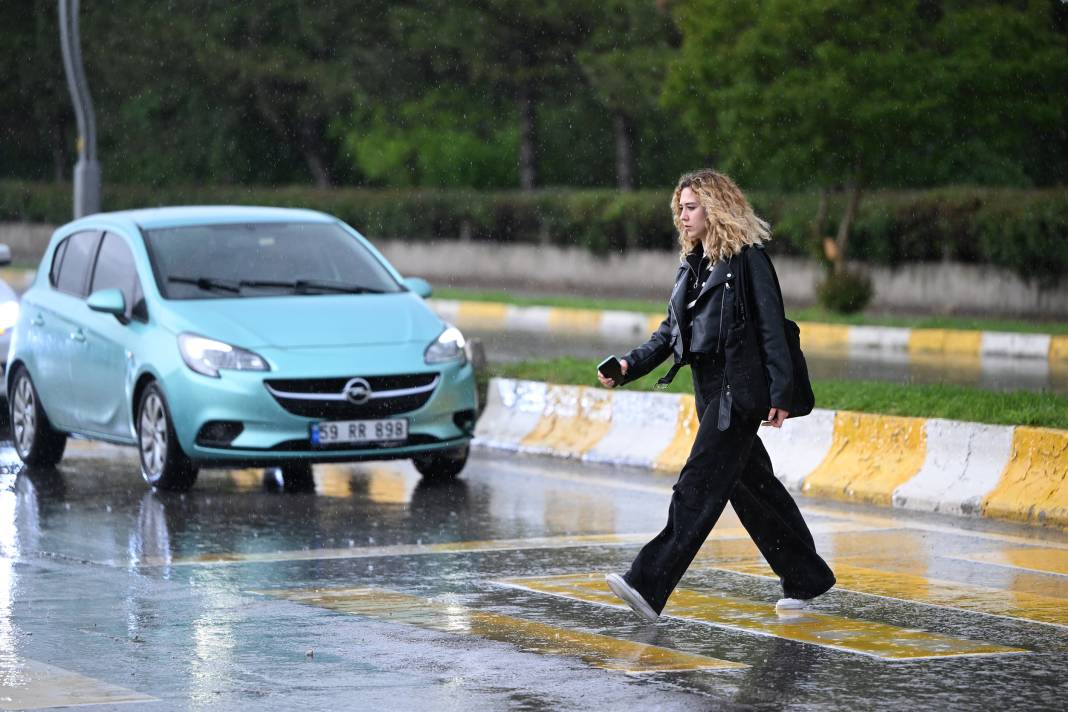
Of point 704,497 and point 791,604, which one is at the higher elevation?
point 704,497

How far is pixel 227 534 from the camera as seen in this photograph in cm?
1025

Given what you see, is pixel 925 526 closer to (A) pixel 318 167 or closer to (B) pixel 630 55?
(B) pixel 630 55

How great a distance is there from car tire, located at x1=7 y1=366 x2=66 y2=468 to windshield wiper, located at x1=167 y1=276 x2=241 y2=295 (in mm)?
1470

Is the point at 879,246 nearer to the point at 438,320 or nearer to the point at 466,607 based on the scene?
the point at 438,320

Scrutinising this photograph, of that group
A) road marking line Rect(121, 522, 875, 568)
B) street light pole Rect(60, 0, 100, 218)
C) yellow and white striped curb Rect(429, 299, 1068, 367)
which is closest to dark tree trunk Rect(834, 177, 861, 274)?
yellow and white striped curb Rect(429, 299, 1068, 367)

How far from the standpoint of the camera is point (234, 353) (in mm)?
11492

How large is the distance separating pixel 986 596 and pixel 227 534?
12.4 feet

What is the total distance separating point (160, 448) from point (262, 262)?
4.49 feet

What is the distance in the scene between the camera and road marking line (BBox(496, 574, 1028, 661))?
7.05 meters

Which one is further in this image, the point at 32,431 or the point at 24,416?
the point at 24,416

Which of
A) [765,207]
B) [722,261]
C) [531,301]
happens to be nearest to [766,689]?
[722,261]

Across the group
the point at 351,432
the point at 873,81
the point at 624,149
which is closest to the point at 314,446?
the point at 351,432

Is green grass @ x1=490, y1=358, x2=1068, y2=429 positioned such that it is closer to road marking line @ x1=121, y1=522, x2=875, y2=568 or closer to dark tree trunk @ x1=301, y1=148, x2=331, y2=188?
road marking line @ x1=121, y1=522, x2=875, y2=568

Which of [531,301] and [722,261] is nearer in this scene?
[722,261]
